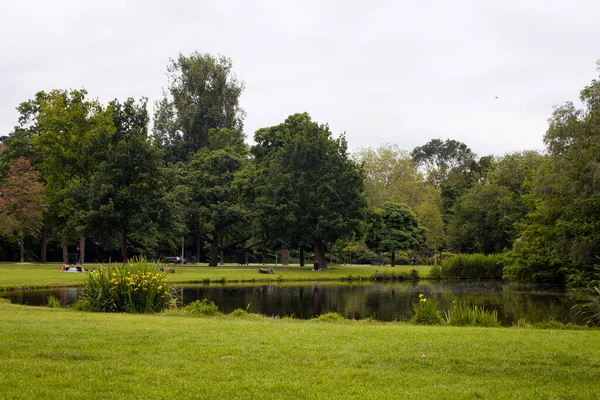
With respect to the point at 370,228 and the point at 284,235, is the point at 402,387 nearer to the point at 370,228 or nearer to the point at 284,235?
the point at 284,235

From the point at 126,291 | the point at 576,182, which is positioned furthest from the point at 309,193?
the point at 126,291

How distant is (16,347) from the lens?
9.93 metres

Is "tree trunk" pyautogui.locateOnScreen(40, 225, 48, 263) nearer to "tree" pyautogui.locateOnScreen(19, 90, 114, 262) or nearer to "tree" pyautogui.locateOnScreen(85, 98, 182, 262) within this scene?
"tree" pyautogui.locateOnScreen(19, 90, 114, 262)

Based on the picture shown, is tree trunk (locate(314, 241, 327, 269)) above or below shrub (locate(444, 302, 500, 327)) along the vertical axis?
above

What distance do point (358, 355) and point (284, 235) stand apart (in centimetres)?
4444

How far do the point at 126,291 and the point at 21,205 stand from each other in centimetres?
3604

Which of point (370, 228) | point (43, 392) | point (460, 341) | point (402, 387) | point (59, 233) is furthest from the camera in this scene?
point (370, 228)

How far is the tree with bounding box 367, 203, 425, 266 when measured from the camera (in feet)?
213

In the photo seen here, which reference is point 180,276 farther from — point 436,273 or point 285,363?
point 285,363

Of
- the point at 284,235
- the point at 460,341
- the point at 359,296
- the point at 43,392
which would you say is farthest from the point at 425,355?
the point at 284,235

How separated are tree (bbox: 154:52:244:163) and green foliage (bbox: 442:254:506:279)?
34350mm

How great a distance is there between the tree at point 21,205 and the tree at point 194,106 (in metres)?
21.6

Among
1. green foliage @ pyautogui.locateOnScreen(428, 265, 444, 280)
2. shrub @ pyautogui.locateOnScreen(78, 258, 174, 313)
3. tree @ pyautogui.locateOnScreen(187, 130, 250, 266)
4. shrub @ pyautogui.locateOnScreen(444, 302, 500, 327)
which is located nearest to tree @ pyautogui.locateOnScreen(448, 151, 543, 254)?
green foliage @ pyautogui.locateOnScreen(428, 265, 444, 280)

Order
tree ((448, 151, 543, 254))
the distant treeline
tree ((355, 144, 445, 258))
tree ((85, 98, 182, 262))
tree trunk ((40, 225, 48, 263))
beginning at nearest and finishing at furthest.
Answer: the distant treeline < tree ((85, 98, 182, 262)) < tree trunk ((40, 225, 48, 263)) < tree ((448, 151, 543, 254)) < tree ((355, 144, 445, 258))
